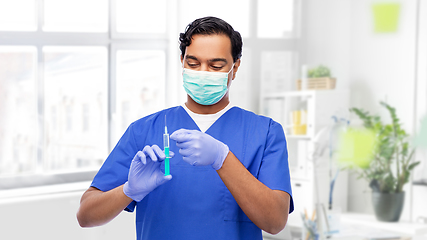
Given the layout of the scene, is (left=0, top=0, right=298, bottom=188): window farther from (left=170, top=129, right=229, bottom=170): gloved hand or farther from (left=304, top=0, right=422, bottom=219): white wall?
(left=170, top=129, right=229, bottom=170): gloved hand

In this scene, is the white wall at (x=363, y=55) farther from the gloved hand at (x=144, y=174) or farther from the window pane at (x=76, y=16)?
the gloved hand at (x=144, y=174)

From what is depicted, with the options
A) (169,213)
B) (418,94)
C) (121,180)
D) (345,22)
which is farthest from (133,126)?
(345,22)

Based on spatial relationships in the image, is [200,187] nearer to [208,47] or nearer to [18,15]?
[208,47]

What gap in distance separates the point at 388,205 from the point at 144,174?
229 centimetres

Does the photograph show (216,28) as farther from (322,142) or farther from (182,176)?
(322,142)

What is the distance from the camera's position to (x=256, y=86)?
3.36 meters

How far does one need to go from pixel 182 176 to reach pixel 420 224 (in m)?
2.15

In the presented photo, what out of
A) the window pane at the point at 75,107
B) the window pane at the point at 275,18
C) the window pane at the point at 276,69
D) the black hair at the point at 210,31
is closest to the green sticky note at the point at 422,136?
the window pane at the point at 276,69

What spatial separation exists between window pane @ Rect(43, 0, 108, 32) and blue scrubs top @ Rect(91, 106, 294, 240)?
6.60ft

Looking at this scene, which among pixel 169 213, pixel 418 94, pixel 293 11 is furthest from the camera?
pixel 293 11

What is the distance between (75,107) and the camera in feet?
9.74

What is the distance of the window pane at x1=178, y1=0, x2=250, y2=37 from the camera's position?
3227 mm

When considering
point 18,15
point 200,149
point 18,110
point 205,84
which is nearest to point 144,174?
point 200,149

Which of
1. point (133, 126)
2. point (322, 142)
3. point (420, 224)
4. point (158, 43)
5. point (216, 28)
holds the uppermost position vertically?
point (158, 43)
